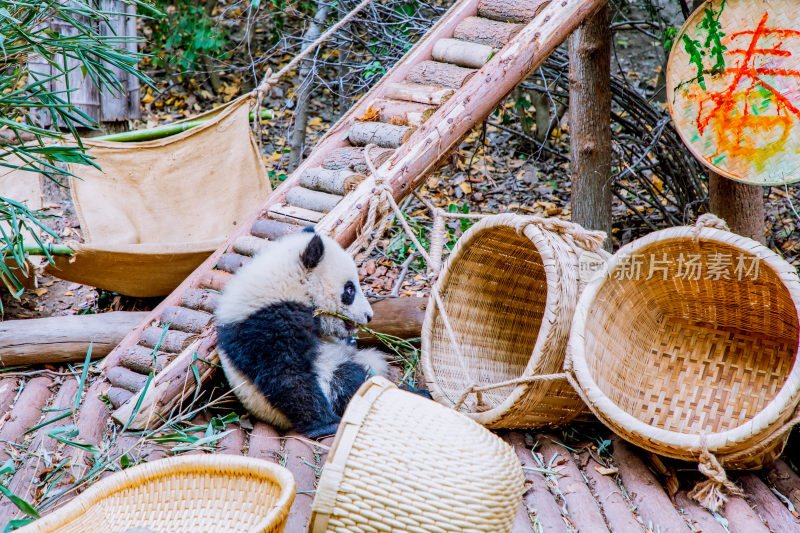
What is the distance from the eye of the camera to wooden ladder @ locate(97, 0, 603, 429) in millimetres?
2889

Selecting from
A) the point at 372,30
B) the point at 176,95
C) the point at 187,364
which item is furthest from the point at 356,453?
the point at 176,95

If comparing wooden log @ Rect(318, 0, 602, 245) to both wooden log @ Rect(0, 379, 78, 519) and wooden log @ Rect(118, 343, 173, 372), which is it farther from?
wooden log @ Rect(0, 379, 78, 519)

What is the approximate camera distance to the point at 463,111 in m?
3.16

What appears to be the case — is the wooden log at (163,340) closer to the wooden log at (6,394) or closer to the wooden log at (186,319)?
the wooden log at (186,319)

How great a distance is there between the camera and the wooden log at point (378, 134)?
321 cm

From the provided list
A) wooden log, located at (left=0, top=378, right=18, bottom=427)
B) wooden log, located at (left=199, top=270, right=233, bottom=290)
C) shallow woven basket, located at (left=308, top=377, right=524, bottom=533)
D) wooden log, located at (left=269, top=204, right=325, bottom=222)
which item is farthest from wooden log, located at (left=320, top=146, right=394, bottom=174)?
wooden log, located at (left=0, top=378, right=18, bottom=427)

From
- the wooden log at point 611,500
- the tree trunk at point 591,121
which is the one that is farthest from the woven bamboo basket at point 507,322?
the tree trunk at point 591,121

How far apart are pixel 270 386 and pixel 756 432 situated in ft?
5.55

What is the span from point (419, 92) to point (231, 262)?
3.99 ft

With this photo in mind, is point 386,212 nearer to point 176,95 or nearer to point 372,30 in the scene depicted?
point 372,30

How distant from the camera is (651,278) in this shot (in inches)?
115

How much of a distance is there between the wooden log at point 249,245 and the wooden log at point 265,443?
82cm

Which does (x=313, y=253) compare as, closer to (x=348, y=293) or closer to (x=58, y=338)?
(x=348, y=293)

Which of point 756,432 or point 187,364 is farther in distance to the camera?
point 187,364
